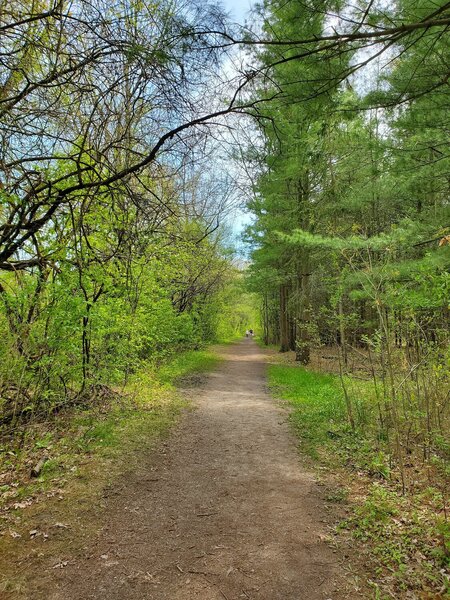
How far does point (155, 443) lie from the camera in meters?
5.27

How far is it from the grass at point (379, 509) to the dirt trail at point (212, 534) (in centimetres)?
30

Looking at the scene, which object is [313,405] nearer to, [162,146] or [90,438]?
[90,438]

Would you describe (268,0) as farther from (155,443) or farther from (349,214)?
(349,214)

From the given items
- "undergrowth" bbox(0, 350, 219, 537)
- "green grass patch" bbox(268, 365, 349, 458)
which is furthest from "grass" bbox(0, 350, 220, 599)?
"green grass patch" bbox(268, 365, 349, 458)

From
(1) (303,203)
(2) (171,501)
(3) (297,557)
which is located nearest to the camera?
(3) (297,557)

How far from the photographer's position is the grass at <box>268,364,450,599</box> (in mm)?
2576

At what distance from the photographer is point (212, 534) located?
3080mm

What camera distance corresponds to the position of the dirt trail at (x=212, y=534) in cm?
246

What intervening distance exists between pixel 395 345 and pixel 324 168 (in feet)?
26.6

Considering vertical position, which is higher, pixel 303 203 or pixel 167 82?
pixel 303 203

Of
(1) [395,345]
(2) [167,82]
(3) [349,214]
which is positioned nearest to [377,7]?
(2) [167,82]

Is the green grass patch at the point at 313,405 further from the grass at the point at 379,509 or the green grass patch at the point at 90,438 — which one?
the green grass patch at the point at 90,438

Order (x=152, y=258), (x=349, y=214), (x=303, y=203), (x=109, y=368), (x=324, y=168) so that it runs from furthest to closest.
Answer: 1. (x=349, y=214)
2. (x=303, y=203)
3. (x=324, y=168)
4. (x=152, y=258)
5. (x=109, y=368)

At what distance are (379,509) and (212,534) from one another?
1560 millimetres
